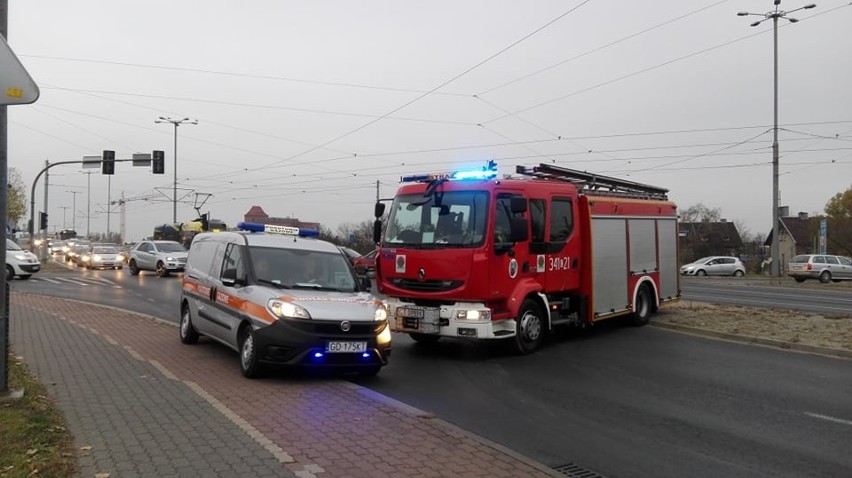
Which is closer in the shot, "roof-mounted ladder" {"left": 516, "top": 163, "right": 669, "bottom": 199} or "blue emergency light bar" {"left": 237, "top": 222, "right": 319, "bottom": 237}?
"blue emergency light bar" {"left": 237, "top": 222, "right": 319, "bottom": 237}

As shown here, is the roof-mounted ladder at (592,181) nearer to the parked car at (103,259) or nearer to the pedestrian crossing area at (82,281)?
the pedestrian crossing area at (82,281)

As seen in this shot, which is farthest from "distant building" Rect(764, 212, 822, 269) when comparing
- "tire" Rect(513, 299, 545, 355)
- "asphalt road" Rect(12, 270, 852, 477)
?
"tire" Rect(513, 299, 545, 355)

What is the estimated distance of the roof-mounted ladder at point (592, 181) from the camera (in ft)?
37.8

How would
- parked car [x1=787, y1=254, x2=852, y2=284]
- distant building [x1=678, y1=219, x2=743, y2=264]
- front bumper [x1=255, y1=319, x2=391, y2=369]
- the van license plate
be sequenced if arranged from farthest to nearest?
1. distant building [x1=678, y1=219, x2=743, y2=264]
2. parked car [x1=787, y1=254, x2=852, y2=284]
3. the van license plate
4. front bumper [x1=255, y1=319, x2=391, y2=369]

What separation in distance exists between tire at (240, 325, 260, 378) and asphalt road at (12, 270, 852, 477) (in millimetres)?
1439

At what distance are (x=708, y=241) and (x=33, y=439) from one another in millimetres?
87471

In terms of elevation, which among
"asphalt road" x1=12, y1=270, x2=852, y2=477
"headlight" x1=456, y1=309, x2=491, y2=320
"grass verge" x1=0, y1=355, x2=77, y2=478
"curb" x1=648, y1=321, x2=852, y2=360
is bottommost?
"asphalt road" x1=12, y1=270, x2=852, y2=477

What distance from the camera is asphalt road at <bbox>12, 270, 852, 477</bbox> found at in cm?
566

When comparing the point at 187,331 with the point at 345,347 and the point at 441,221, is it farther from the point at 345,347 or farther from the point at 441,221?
the point at 441,221

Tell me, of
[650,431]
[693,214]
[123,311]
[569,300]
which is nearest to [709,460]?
[650,431]

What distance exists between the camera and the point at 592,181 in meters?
12.8

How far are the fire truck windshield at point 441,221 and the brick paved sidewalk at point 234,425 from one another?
10.5 ft

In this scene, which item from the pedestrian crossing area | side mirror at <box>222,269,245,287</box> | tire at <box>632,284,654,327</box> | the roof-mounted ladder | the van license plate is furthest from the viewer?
the pedestrian crossing area

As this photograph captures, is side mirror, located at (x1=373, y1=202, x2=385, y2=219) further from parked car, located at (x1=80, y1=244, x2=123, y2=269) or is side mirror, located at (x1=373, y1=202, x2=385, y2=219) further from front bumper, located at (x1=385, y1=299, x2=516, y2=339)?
parked car, located at (x1=80, y1=244, x2=123, y2=269)
